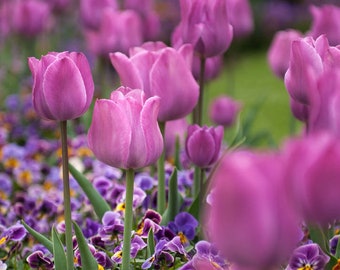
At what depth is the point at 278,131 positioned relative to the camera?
193 inches

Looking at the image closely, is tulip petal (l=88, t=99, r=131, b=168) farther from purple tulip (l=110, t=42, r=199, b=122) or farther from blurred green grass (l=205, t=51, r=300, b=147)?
blurred green grass (l=205, t=51, r=300, b=147)

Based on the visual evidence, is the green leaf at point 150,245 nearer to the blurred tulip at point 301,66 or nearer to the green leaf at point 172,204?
the green leaf at point 172,204

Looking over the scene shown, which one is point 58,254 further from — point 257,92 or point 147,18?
point 257,92

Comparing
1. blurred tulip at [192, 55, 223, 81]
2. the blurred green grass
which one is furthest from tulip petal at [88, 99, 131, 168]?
the blurred green grass

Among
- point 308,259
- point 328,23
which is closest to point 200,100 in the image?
point 328,23

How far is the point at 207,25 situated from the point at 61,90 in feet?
1.92

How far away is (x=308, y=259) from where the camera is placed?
1.28 meters

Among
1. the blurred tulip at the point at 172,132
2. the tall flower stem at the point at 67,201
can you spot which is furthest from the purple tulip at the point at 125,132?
the blurred tulip at the point at 172,132

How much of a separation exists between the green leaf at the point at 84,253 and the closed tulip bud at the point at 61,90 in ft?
0.65

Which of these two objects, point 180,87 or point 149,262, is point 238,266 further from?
point 180,87

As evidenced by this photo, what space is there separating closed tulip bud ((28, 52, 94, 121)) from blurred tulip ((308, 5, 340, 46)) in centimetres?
97

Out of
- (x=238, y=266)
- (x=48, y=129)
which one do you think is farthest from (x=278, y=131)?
(x=238, y=266)

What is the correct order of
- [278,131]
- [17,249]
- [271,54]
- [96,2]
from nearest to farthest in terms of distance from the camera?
[17,249] → [271,54] → [96,2] → [278,131]

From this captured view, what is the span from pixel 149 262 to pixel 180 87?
344mm
